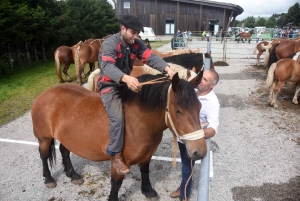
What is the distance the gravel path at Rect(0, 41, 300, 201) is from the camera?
11.3 ft

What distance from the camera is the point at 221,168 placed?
4.05m

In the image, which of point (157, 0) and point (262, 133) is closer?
point (262, 133)

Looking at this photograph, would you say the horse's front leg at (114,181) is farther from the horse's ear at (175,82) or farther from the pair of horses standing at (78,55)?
the pair of horses standing at (78,55)

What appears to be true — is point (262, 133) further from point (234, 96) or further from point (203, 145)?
point (203, 145)

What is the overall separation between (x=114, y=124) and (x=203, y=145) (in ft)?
3.51

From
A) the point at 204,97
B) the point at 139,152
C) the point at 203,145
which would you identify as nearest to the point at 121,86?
the point at 139,152

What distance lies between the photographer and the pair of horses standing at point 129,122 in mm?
1935

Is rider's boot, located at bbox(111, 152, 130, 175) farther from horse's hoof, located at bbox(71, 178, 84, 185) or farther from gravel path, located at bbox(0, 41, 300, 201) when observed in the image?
horse's hoof, located at bbox(71, 178, 84, 185)

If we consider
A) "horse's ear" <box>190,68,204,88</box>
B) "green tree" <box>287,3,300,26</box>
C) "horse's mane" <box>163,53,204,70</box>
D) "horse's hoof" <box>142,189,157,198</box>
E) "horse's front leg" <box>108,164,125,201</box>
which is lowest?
"horse's hoof" <box>142,189,157,198</box>

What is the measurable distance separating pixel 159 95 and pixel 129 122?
1.99 ft

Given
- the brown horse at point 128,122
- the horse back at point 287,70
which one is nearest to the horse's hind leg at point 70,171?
the brown horse at point 128,122

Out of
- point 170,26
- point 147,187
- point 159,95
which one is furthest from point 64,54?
point 170,26

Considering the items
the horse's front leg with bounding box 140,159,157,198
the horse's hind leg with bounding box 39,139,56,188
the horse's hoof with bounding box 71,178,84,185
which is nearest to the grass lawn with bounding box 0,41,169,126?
the horse's hind leg with bounding box 39,139,56,188

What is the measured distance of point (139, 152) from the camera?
261 centimetres
